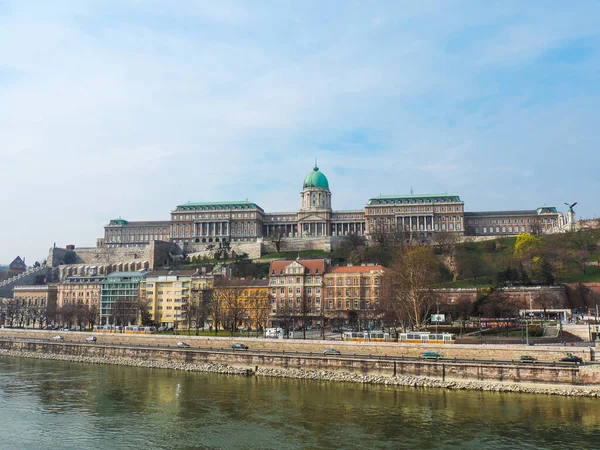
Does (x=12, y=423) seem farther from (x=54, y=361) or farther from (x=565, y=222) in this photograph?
(x=565, y=222)

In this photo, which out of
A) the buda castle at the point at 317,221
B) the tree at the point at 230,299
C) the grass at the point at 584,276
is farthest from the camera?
the buda castle at the point at 317,221

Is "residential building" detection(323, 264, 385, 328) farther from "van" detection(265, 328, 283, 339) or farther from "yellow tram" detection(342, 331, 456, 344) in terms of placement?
"yellow tram" detection(342, 331, 456, 344)

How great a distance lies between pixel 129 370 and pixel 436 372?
29.5 m

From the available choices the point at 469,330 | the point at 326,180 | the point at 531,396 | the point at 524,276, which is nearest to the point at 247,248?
the point at 326,180

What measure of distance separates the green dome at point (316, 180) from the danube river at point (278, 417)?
137 m

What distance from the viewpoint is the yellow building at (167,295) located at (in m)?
102

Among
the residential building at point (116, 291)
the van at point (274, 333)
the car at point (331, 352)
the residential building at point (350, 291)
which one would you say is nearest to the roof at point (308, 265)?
the residential building at point (350, 291)

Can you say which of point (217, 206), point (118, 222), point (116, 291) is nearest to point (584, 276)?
Result: point (116, 291)

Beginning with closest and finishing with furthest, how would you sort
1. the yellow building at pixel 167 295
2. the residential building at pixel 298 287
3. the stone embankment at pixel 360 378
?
the stone embankment at pixel 360 378 → the residential building at pixel 298 287 → the yellow building at pixel 167 295

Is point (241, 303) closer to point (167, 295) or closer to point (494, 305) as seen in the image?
point (167, 295)

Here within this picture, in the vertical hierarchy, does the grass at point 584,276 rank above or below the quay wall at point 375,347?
above

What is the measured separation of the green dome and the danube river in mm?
136982

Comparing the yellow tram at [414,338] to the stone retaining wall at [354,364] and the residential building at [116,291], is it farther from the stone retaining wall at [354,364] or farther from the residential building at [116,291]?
the residential building at [116,291]

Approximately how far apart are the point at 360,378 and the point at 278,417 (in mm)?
13011
